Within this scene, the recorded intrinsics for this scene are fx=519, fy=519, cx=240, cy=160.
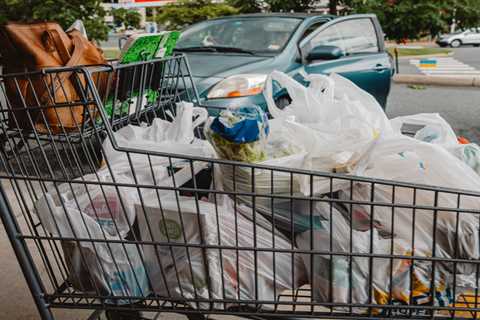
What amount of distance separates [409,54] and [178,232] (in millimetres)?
19046

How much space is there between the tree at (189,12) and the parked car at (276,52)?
30.0 ft

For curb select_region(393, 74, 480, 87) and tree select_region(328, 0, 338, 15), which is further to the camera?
tree select_region(328, 0, 338, 15)

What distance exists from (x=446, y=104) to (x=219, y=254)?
704cm

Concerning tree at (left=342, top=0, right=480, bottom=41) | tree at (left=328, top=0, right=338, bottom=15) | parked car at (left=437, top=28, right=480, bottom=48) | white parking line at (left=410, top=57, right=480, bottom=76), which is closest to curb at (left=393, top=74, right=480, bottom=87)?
tree at (left=342, top=0, right=480, bottom=41)

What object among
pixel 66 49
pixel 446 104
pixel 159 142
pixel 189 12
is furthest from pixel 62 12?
pixel 189 12

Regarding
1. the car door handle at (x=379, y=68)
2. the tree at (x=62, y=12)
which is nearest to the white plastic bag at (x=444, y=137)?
the car door handle at (x=379, y=68)

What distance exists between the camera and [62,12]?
7.98 meters

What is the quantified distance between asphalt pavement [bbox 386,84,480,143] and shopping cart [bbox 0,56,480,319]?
458 cm

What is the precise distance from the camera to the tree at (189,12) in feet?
47.6

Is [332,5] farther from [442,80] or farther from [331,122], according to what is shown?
[331,122]

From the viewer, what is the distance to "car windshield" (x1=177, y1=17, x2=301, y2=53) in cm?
487

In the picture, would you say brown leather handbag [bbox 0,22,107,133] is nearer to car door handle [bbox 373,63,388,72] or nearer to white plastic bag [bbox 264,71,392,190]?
white plastic bag [bbox 264,71,392,190]

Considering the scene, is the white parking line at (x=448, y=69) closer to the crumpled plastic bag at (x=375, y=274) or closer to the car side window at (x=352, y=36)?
the car side window at (x=352, y=36)

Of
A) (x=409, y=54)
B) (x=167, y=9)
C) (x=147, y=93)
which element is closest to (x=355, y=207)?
(x=147, y=93)
